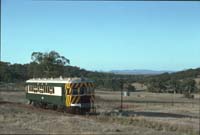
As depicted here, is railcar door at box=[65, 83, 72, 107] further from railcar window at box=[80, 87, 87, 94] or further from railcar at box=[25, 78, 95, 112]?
railcar window at box=[80, 87, 87, 94]

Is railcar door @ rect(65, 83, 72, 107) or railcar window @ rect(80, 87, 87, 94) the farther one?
railcar window @ rect(80, 87, 87, 94)

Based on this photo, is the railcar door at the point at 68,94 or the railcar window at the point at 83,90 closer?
the railcar door at the point at 68,94

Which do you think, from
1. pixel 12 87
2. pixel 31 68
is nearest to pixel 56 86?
pixel 31 68

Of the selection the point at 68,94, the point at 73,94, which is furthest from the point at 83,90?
the point at 68,94

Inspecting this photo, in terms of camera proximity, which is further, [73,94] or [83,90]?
[83,90]

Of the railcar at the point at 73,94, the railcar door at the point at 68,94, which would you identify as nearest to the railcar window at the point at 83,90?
the railcar at the point at 73,94

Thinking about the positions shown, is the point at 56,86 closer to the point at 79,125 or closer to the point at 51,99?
the point at 51,99

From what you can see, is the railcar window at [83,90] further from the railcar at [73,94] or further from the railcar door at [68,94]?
the railcar door at [68,94]

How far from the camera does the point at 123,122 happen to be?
2566 centimetres

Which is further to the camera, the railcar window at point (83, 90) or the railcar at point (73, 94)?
Result: the railcar window at point (83, 90)

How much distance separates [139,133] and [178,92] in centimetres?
A: 7346

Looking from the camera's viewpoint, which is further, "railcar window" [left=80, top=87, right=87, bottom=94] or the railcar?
"railcar window" [left=80, top=87, right=87, bottom=94]

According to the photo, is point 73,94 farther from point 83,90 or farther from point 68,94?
A: point 83,90

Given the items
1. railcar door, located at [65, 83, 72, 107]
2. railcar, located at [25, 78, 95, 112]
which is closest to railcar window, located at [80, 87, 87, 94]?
railcar, located at [25, 78, 95, 112]
